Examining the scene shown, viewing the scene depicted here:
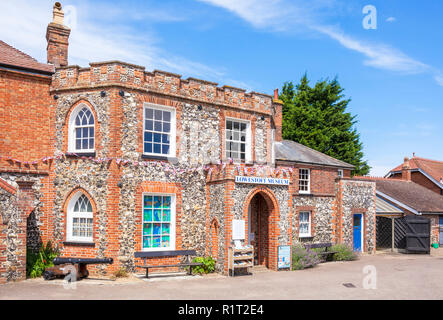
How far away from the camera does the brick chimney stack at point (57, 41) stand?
54.4 ft

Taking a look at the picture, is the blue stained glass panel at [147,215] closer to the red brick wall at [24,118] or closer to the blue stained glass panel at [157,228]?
the blue stained glass panel at [157,228]

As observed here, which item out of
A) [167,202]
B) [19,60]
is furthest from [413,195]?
[19,60]

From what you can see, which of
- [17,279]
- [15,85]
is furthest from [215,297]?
[15,85]

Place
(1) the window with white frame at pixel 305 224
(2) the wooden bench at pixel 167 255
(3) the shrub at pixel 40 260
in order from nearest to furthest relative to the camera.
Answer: (3) the shrub at pixel 40 260 < (2) the wooden bench at pixel 167 255 < (1) the window with white frame at pixel 305 224

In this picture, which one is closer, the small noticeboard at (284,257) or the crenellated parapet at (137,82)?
the crenellated parapet at (137,82)

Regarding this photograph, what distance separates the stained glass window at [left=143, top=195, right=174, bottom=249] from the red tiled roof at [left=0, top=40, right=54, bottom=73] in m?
6.26

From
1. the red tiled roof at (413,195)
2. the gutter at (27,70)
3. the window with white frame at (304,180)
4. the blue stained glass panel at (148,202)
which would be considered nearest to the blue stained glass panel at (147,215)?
the blue stained glass panel at (148,202)

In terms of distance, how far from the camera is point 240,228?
1532 centimetres

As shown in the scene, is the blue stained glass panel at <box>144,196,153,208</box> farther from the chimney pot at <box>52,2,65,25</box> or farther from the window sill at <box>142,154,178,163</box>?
the chimney pot at <box>52,2,65,25</box>

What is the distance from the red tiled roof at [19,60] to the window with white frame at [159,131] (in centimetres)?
414

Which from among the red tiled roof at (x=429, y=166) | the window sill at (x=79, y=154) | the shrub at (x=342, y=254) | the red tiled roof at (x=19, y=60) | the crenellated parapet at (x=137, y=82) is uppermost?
the red tiled roof at (x=19, y=60)

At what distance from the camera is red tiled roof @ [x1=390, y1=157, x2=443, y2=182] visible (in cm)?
3259

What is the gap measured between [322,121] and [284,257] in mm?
21915
